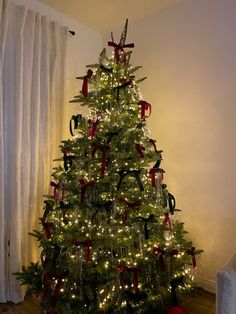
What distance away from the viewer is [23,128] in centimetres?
237

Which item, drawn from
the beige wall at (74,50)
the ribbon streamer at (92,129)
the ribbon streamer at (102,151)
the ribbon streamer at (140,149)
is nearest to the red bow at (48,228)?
the ribbon streamer at (102,151)

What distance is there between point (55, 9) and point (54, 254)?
2.29m

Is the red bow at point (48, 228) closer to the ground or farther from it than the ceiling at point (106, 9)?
closer to the ground

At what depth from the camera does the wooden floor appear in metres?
2.12

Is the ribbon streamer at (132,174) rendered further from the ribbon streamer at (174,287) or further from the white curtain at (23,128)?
the white curtain at (23,128)

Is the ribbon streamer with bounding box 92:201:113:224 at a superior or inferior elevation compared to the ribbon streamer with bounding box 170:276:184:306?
superior

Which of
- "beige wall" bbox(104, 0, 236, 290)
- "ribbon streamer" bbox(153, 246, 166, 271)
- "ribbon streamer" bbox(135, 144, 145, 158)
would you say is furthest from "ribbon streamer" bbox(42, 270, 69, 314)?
"beige wall" bbox(104, 0, 236, 290)

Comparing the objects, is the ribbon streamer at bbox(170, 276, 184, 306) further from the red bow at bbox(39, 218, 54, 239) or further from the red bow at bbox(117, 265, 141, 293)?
the red bow at bbox(39, 218, 54, 239)

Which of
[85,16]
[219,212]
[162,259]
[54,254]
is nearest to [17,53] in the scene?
[85,16]

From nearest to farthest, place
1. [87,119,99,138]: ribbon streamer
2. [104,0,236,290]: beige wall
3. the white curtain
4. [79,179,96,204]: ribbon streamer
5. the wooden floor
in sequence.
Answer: [79,179,96,204]: ribbon streamer
[87,119,99,138]: ribbon streamer
the wooden floor
the white curtain
[104,0,236,290]: beige wall

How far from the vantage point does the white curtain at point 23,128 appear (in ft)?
7.32

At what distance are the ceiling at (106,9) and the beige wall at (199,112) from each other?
0.40 ft

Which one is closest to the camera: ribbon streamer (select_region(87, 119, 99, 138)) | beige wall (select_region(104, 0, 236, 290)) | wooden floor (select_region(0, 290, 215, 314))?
ribbon streamer (select_region(87, 119, 99, 138))

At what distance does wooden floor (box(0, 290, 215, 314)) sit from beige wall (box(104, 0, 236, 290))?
0.18 meters
